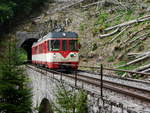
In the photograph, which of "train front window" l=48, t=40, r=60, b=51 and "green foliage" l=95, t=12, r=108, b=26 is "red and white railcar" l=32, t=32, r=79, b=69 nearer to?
"train front window" l=48, t=40, r=60, b=51

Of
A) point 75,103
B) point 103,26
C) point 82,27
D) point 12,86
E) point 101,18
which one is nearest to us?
point 75,103

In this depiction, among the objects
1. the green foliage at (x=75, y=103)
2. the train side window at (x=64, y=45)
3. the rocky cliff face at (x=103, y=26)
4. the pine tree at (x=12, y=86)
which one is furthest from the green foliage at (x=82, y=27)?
the green foliage at (x=75, y=103)

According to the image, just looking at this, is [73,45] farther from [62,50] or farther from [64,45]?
[62,50]

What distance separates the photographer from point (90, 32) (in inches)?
1058

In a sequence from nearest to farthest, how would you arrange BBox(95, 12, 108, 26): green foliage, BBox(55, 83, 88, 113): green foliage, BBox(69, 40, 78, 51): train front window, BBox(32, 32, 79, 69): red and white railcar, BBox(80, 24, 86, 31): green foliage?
BBox(55, 83, 88, 113): green foliage
BBox(32, 32, 79, 69): red and white railcar
BBox(69, 40, 78, 51): train front window
BBox(95, 12, 108, 26): green foliage
BBox(80, 24, 86, 31): green foliage

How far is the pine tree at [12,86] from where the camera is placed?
9.50 m

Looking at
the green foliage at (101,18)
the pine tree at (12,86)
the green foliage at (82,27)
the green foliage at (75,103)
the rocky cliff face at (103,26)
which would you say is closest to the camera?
the green foliage at (75,103)

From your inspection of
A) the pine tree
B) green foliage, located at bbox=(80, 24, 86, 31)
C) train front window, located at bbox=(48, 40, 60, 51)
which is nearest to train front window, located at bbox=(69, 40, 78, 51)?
train front window, located at bbox=(48, 40, 60, 51)

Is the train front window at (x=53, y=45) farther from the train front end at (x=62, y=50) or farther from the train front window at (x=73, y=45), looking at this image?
the train front window at (x=73, y=45)

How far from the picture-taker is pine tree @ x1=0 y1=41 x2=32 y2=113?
950cm

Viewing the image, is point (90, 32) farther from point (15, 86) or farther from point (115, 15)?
point (15, 86)

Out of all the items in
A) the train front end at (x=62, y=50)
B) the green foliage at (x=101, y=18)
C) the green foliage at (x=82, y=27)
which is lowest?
the train front end at (x=62, y=50)

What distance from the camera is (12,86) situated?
9641 millimetres

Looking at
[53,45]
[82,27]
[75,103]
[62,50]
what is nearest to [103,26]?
[82,27]
